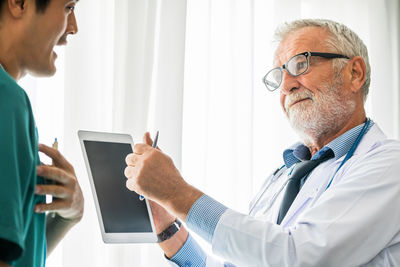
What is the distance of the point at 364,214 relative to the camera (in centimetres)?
130

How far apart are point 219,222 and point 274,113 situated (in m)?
1.04

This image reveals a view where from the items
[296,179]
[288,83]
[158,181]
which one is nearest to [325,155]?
[296,179]

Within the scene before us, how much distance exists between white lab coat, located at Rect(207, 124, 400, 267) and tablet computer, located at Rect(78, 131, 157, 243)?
8.5 inches

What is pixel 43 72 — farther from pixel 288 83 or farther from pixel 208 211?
pixel 288 83

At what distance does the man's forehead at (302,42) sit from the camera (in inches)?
66.8

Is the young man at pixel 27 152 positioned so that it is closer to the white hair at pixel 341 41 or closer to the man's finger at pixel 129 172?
the man's finger at pixel 129 172

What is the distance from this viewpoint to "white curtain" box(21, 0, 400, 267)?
5.68 ft

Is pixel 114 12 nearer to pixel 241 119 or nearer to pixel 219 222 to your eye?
pixel 241 119

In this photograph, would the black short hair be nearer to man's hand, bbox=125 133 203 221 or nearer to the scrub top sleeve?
the scrub top sleeve

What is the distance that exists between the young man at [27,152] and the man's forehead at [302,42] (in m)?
0.91

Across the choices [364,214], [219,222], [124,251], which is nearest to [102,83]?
[124,251]

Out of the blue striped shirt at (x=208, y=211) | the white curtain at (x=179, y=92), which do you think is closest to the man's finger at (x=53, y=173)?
the blue striped shirt at (x=208, y=211)

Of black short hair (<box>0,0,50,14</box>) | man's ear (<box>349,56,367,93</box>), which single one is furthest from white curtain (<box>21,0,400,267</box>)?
black short hair (<box>0,0,50,14</box>)

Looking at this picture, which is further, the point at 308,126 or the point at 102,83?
the point at 102,83
